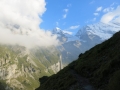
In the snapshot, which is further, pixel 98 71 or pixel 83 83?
pixel 83 83

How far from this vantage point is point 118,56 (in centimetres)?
2653

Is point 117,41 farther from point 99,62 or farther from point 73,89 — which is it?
point 73,89

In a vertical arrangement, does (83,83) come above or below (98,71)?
below

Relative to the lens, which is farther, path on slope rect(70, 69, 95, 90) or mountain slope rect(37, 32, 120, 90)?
path on slope rect(70, 69, 95, 90)

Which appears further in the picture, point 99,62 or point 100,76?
point 99,62

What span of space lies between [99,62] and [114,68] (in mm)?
6134

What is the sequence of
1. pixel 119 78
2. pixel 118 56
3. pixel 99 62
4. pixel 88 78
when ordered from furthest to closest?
pixel 99 62, pixel 88 78, pixel 118 56, pixel 119 78

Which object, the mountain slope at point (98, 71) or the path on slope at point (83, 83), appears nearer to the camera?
the mountain slope at point (98, 71)

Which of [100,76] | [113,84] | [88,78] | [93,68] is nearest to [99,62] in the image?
[93,68]

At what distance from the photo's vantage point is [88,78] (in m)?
28.9

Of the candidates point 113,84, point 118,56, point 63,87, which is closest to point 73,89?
point 63,87

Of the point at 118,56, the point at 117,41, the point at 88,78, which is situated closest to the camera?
the point at 118,56

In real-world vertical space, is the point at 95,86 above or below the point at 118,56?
below

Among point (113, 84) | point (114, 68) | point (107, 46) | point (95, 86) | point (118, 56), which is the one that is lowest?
point (113, 84)
